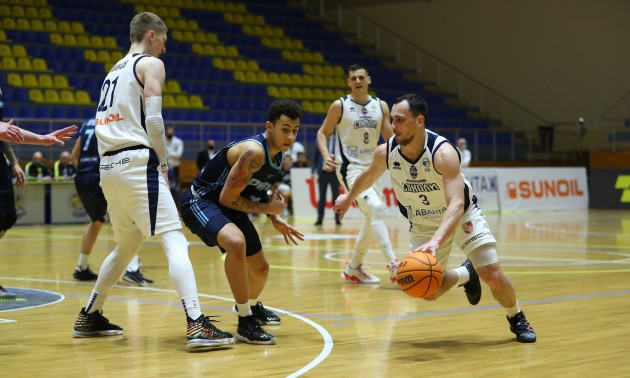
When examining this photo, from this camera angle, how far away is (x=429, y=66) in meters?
30.5

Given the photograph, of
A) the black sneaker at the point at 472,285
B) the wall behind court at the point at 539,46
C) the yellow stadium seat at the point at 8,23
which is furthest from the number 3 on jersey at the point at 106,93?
the wall behind court at the point at 539,46

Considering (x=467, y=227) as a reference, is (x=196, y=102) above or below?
above

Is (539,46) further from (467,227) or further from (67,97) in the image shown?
(467,227)

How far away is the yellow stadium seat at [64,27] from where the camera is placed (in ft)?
78.0

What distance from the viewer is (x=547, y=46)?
28375mm

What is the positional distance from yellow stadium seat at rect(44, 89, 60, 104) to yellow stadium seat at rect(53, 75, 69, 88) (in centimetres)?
37

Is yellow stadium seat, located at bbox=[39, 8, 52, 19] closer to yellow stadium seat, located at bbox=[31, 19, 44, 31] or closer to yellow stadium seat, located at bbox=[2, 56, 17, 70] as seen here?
yellow stadium seat, located at bbox=[31, 19, 44, 31]

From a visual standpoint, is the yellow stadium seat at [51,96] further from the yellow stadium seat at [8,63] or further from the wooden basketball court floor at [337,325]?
the wooden basketball court floor at [337,325]

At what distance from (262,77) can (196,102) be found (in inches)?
115

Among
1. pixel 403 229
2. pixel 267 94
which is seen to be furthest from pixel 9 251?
pixel 267 94

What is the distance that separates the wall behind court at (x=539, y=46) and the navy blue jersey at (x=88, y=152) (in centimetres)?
2009

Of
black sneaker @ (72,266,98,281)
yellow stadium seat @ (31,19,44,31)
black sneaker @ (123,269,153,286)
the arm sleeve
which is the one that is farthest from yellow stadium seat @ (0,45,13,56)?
the arm sleeve

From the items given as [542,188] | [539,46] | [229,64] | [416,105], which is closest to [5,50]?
[229,64]

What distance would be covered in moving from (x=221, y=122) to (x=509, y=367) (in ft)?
58.4
